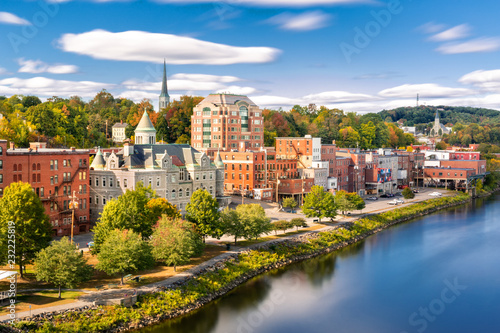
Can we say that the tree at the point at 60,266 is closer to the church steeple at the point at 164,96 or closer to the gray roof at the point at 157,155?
the gray roof at the point at 157,155

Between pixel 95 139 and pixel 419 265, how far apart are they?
91.3m

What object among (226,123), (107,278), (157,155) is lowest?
(107,278)

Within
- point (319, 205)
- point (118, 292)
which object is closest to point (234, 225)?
point (118, 292)

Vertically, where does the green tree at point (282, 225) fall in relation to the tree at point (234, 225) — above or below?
below

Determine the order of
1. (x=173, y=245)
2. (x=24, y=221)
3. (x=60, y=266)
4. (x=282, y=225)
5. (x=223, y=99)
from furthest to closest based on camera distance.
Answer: (x=223, y=99), (x=282, y=225), (x=173, y=245), (x=24, y=221), (x=60, y=266)

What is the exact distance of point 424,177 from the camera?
153 m

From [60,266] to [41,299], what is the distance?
9.82 feet

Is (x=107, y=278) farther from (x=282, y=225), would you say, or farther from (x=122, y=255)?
(x=282, y=225)

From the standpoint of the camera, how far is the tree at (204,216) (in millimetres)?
61781

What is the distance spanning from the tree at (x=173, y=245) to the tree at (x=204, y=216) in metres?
7.01

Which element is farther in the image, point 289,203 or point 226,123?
point 226,123

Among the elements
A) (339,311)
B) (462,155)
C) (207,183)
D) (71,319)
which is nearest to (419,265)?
(339,311)

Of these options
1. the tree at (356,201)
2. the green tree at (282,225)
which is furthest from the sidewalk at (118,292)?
the tree at (356,201)

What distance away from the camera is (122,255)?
4722 centimetres
